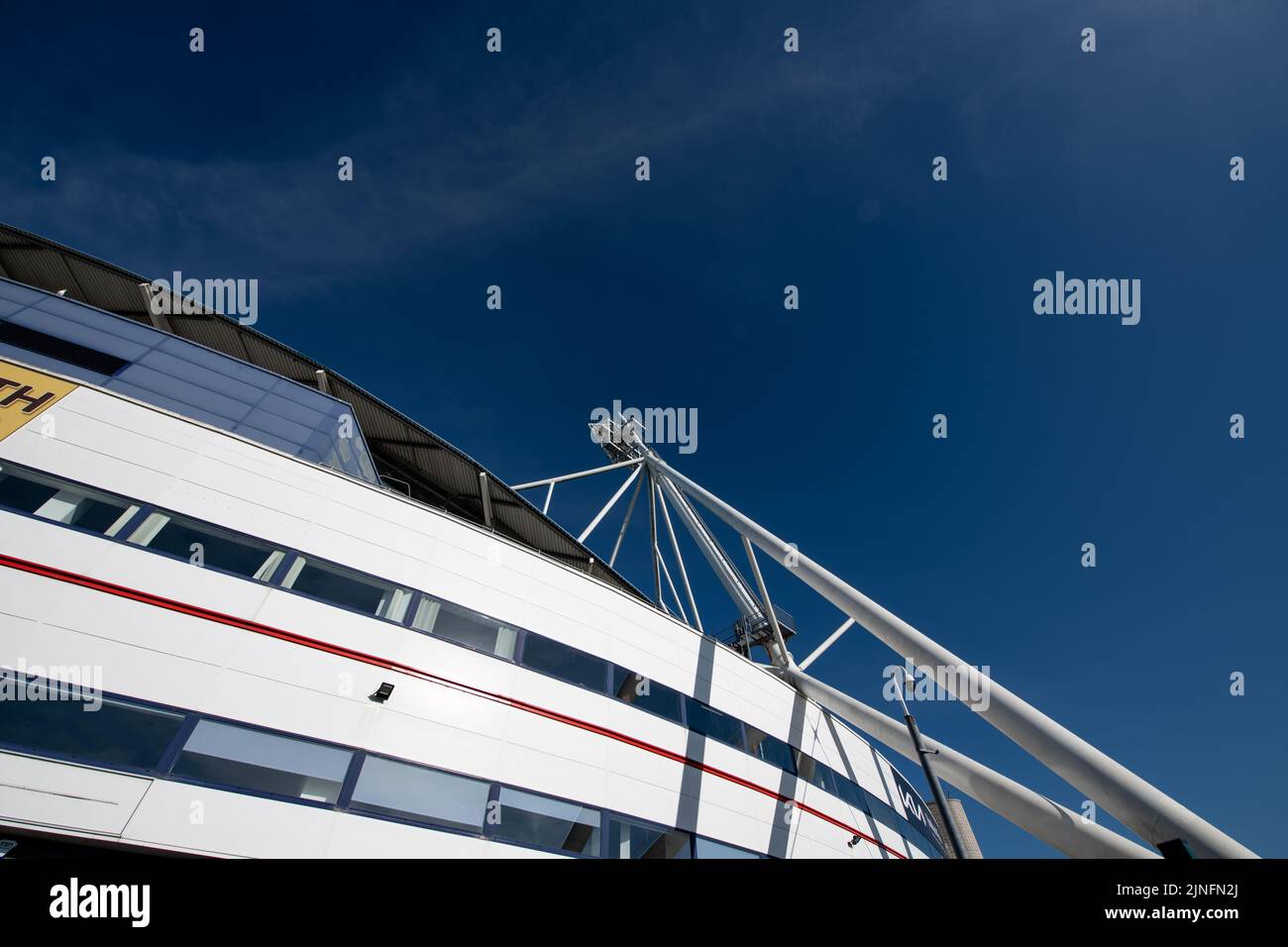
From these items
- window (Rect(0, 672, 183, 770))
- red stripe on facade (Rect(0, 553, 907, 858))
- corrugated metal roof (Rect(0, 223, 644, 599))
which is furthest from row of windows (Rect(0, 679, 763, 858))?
corrugated metal roof (Rect(0, 223, 644, 599))

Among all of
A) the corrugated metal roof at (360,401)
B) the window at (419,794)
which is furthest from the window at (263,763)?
the corrugated metal roof at (360,401)

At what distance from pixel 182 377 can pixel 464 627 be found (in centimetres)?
935

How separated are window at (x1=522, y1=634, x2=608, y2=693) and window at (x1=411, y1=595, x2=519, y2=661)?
0.43 m

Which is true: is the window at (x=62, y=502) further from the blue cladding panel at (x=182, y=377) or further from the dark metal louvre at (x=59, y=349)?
the dark metal louvre at (x=59, y=349)

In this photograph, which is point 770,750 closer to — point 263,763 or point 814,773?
point 814,773

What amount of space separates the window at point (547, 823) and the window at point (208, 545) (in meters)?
5.82

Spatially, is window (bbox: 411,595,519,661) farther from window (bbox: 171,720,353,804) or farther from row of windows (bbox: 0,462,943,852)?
window (bbox: 171,720,353,804)

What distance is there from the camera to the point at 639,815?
35.4 ft

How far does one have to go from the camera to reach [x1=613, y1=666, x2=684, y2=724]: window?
1243cm

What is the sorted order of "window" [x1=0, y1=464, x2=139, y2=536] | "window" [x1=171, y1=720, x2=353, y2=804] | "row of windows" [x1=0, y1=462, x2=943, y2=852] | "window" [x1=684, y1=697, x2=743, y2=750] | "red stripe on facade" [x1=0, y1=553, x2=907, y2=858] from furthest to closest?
1. "window" [x1=684, y1=697, x2=743, y2=750]
2. "row of windows" [x1=0, y1=462, x2=943, y2=852]
3. "window" [x1=0, y1=464, x2=139, y2=536]
4. "red stripe on facade" [x1=0, y1=553, x2=907, y2=858]
5. "window" [x1=171, y1=720, x2=353, y2=804]

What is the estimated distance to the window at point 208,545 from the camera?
353 inches

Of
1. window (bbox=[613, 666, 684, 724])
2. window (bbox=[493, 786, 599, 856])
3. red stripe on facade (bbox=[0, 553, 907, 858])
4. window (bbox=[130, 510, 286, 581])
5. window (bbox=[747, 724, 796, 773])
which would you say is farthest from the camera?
window (bbox=[747, 724, 796, 773])

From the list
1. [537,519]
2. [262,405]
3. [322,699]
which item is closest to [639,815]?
[322,699]

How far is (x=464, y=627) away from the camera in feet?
36.1
